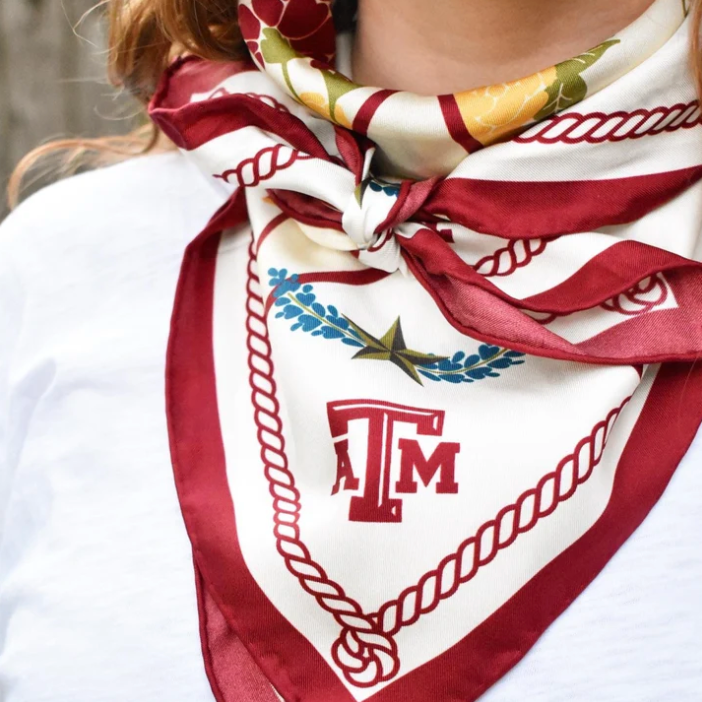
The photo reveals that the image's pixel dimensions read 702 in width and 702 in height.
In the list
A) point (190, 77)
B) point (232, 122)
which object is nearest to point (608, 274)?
point (232, 122)

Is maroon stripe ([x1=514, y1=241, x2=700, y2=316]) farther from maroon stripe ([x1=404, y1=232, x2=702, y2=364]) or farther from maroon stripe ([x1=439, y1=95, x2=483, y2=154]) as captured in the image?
maroon stripe ([x1=439, y1=95, x2=483, y2=154])

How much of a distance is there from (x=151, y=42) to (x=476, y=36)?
36cm

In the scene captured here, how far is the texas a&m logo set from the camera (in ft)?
1.96

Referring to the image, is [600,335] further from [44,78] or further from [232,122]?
[44,78]

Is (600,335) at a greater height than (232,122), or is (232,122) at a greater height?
(232,122)

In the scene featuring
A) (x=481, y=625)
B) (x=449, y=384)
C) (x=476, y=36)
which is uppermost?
(x=476, y=36)

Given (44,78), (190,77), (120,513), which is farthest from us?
(44,78)

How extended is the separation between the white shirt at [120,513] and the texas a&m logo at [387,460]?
0.41 ft

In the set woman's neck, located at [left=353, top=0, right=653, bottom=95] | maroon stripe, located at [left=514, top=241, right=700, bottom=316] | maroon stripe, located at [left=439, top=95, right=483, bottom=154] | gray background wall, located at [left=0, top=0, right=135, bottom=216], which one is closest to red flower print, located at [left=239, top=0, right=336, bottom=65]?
woman's neck, located at [left=353, top=0, right=653, bottom=95]

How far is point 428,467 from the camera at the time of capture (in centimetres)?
60

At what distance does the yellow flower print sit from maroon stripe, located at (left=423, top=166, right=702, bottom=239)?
0.12 feet

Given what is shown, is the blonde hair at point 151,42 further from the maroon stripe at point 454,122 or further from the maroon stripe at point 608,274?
the maroon stripe at point 608,274

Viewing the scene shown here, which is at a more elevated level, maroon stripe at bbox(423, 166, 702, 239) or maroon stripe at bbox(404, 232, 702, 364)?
maroon stripe at bbox(423, 166, 702, 239)

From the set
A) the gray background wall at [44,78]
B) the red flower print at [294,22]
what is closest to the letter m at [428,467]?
the red flower print at [294,22]
